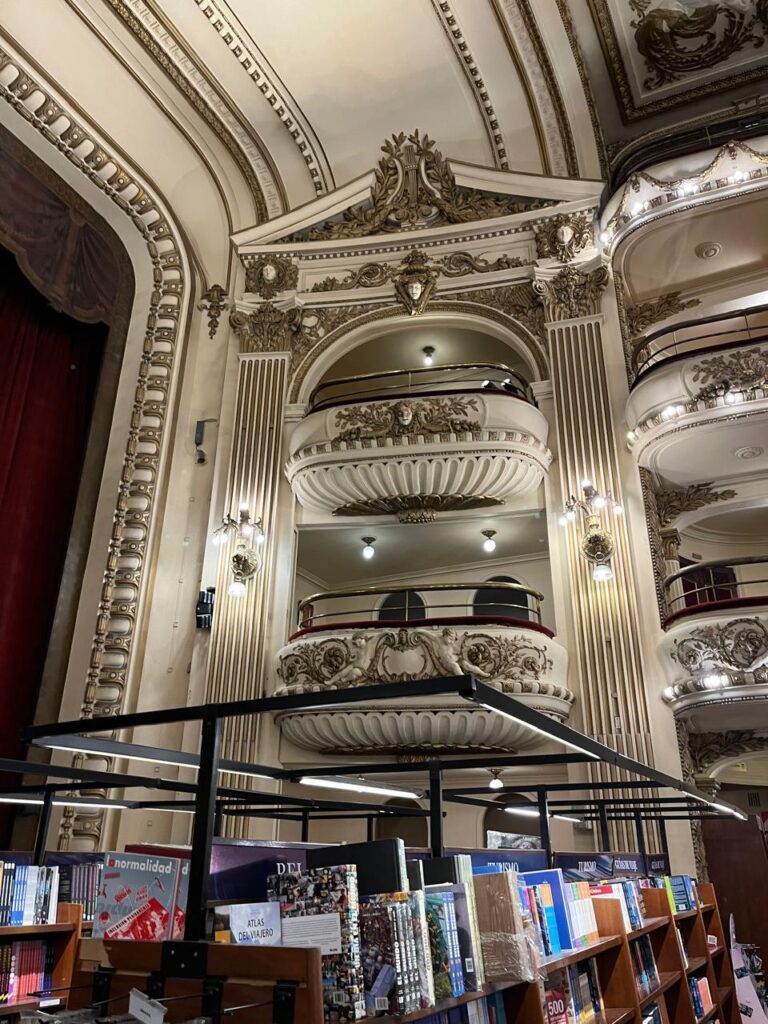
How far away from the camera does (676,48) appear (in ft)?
37.8

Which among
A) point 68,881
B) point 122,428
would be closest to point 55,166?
point 122,428

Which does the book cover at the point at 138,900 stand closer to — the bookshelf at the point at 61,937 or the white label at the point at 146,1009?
the white label at the point at 146,1009

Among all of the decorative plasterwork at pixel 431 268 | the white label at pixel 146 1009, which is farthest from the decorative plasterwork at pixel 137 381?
the white label at pixel 146 1009

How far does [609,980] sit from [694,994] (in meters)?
1.29

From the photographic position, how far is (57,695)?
343 inches

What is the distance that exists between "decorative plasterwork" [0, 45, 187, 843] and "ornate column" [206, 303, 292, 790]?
0.89 meters

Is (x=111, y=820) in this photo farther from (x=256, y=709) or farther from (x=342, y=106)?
(x=342, y=106)

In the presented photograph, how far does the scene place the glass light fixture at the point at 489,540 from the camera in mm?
10961

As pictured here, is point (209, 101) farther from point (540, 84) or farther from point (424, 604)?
point (424, 604)

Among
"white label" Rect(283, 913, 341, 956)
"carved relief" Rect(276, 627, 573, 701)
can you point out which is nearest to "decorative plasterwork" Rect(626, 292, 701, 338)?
"carved relief" Rect(276, 627, 573, 701)

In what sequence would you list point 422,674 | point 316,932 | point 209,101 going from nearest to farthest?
point 316,932 < point 422,674 < point 209,101

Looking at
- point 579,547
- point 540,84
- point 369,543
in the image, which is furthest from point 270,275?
point 579,547

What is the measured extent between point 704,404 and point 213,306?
6374mm

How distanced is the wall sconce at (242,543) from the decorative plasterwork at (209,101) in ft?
16.0
